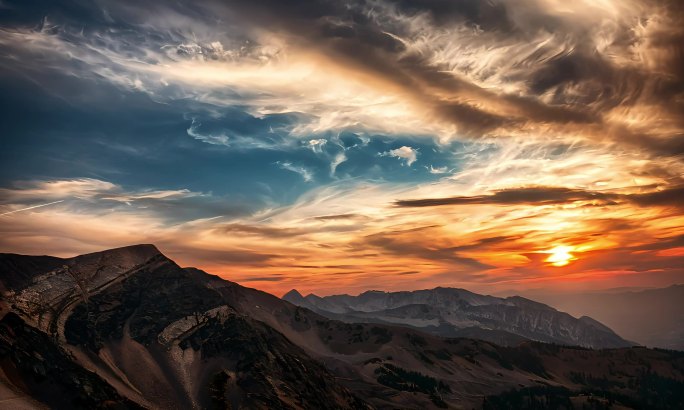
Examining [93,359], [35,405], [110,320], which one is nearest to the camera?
[35,405]

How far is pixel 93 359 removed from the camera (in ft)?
473

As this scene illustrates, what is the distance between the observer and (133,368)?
149000 millimetres

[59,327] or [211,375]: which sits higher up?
[59,327]

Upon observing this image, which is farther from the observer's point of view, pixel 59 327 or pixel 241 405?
pixel 59 327

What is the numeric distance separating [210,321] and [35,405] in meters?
114

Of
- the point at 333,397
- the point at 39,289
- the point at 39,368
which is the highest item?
the point at 39,289

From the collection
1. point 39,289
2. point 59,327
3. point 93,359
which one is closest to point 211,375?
point 93,359

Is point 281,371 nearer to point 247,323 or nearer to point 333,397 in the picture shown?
point 333,397

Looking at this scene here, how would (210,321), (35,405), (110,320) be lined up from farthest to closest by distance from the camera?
(210,321) → (110,320) → (35,405)

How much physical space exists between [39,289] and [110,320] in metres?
31.6

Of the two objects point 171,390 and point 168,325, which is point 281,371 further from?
point 168,325

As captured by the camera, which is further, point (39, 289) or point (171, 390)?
point (39, 289)

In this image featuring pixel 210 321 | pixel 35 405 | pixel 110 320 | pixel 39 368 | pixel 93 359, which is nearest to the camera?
pixel 35 405

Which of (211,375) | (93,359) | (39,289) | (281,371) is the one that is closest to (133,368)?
(93,359)
